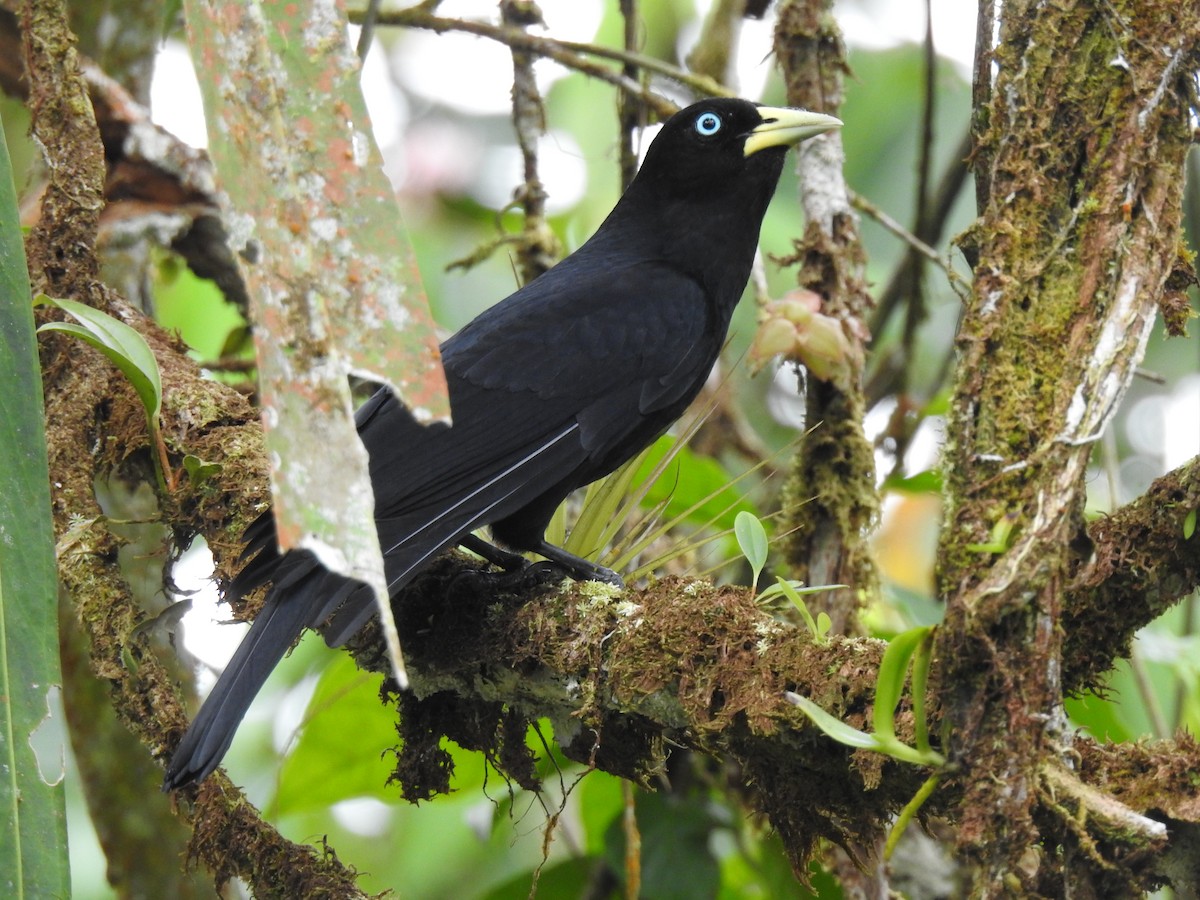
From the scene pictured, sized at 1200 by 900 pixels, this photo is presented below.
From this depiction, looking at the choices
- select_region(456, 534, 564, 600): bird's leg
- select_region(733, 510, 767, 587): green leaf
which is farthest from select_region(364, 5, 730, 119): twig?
select_region(733, 510, 767, 587): green leaf

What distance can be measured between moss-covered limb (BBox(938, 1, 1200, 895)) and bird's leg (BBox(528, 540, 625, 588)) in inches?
41.2

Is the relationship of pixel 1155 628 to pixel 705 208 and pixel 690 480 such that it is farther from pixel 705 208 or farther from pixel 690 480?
pixel 705 208

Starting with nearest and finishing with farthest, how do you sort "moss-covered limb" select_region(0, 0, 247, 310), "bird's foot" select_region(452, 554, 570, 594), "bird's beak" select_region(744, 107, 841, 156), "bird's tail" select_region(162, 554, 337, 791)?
"bird's tail" select_region(162, 554, 337, 791) < "bird's foot" select_region(452, 554, 570, 594) < "bird's beak" select_region(744, 107, 841, 156) < "moss-covered limb" select_region(0, 0, 247, 310)

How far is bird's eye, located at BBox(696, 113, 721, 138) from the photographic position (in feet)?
10.2

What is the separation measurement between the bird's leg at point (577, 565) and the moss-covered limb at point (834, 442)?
65cm

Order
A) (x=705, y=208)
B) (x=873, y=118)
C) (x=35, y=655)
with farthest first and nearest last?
(x=873, y=118)
(x=705, y=208)
(x=35, y=655)

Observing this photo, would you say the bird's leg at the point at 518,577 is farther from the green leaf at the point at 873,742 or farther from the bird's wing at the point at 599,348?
the green leaf at the point at 873,742

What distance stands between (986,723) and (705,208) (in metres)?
2.06

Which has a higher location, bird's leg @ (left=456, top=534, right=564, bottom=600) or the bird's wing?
the bird's wing

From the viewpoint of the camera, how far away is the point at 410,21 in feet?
11.8

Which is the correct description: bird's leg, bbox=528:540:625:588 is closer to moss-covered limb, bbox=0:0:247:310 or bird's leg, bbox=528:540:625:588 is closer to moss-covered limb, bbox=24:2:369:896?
moss-covered limb, bbox=24:2:369:896

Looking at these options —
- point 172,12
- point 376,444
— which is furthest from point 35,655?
point 172,12

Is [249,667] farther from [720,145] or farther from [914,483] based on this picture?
[914,483]

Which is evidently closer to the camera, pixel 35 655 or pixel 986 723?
pixel 986 723
